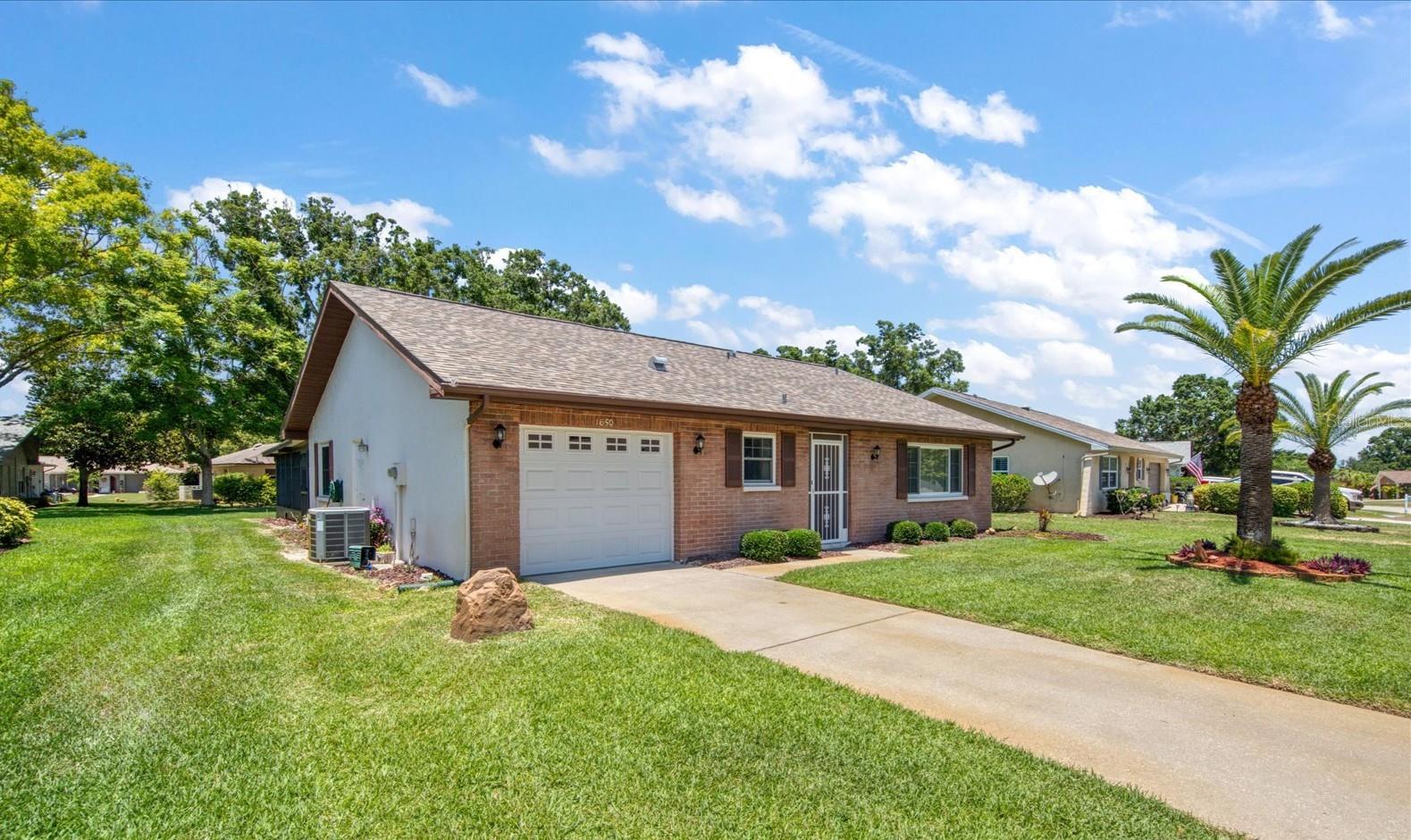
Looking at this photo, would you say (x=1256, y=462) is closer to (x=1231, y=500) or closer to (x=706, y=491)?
A: (x=706, y=491)

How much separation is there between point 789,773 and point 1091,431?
1169 inches

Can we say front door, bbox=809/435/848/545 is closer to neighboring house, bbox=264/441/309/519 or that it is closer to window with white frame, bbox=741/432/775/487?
window with white frame, bbox=741/432/775/487

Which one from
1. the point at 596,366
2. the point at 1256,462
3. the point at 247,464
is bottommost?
the point at 247,464

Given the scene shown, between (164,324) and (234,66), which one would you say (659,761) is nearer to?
(234,66)

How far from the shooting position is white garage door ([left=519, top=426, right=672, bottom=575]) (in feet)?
32.2

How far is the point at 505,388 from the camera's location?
8789mm

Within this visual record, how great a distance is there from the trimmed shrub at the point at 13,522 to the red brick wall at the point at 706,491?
997 cm

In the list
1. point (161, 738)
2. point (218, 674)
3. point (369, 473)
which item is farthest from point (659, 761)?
point (369, 473)

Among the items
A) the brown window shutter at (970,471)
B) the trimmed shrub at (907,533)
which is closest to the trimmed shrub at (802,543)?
the trimmed shrub at (907,533)

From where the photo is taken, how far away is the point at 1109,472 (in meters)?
26.5

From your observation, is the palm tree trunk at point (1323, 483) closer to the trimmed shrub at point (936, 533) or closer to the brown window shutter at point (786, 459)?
the trimmed shrub at point (936, 533)

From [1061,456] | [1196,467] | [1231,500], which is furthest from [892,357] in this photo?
[1231,500]

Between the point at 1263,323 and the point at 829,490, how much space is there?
7.97 meters

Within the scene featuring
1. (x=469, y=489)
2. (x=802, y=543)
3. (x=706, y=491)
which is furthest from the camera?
(x=802, y=543)
